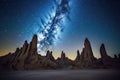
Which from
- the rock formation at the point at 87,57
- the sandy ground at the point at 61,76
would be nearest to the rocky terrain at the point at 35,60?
the rock formation at the point at 87,57

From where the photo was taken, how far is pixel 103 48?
76750 mm

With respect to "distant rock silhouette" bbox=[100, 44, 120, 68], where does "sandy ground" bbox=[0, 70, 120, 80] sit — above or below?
below

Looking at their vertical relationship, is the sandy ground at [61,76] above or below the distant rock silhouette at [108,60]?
below

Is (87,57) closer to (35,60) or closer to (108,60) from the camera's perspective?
(108,60)

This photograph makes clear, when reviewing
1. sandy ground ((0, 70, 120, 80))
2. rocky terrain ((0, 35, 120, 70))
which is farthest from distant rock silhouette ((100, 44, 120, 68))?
sandy ground ((0, 70, 120, 80))

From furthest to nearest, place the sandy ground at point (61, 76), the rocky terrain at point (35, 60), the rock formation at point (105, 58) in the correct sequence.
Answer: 1. the rock formation at point (105, 58)
2. the rocky terrain at point (35, 60)
3. the sandy ground at point (61, 76)

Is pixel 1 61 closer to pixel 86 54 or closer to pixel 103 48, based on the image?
pixel 86 54

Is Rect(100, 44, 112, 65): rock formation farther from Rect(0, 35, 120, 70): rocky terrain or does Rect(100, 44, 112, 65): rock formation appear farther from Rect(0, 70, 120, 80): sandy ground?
Rect(0, 70, 120, 80): sandy ground

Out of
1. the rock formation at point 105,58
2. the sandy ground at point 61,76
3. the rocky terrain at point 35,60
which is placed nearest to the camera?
the sandy ground at point 61,76

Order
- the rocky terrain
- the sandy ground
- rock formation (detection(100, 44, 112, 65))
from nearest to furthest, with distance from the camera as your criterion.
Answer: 1. the sandy ground
2. the rocky terrain
3. rock formation (detection(100, 44, 112, 65))

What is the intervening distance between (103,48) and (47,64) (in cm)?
3676

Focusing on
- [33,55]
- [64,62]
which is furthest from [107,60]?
[33,55]

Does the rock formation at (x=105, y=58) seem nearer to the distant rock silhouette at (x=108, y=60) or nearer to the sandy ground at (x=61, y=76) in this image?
the distant rock silhouette at (x=108, y=60)

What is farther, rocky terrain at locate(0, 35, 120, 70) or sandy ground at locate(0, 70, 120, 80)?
rocky terrain at locate(0, 35, 120, 70)
